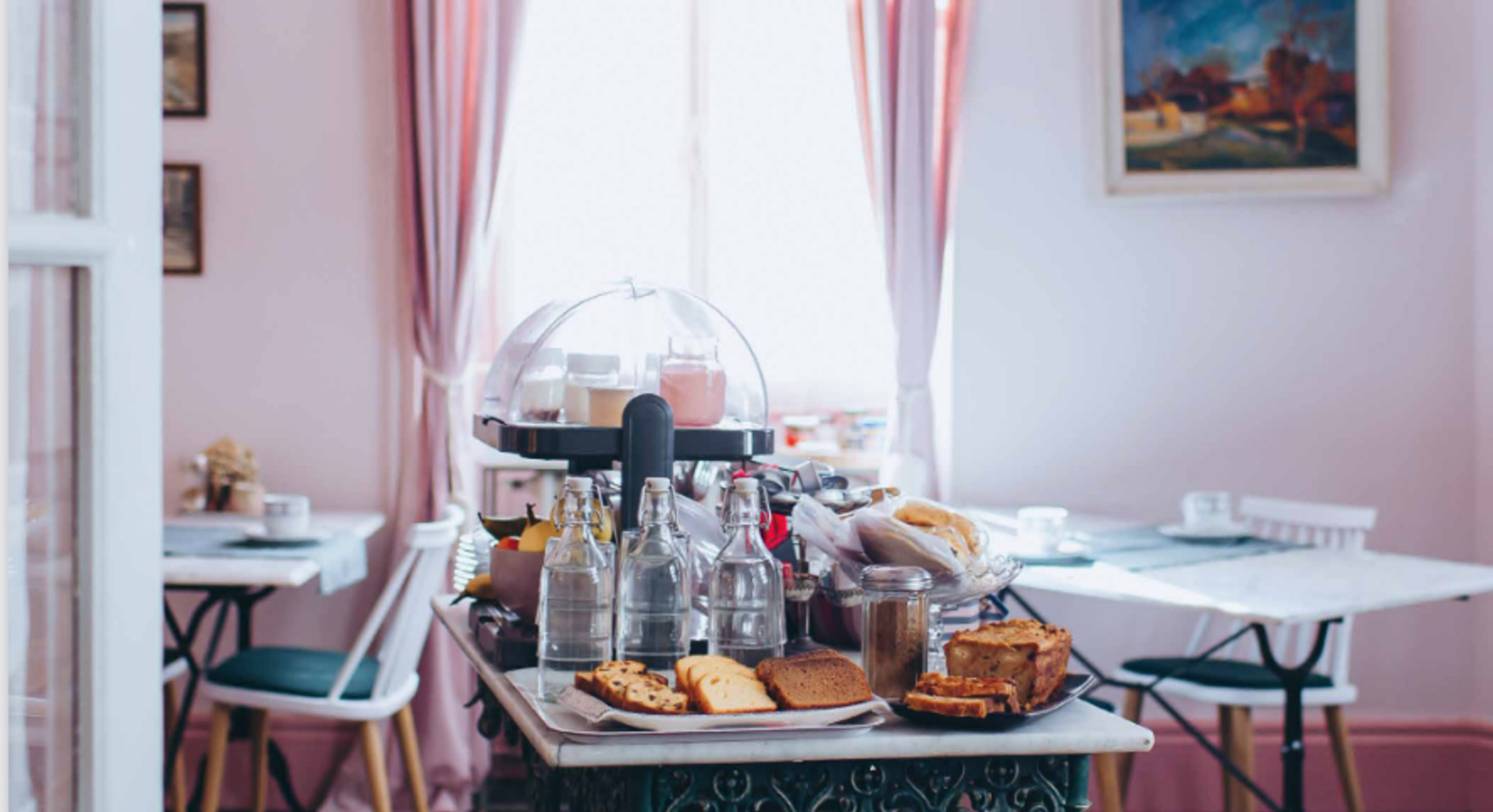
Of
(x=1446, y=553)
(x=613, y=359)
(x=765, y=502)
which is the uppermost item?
(x=613, y=359)

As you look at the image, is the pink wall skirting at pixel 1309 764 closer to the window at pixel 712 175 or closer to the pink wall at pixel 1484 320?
the pink wall at pixel 1484 320

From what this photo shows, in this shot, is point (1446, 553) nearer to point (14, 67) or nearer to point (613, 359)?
point (613, 359)

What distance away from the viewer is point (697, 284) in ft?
14.1

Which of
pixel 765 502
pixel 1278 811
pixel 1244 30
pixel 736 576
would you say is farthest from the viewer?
pixel 1244 30

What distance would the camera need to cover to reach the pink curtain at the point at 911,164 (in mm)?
4043

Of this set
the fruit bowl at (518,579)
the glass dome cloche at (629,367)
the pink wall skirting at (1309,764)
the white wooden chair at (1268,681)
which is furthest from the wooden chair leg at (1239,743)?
the fruit bowl at (518,579)

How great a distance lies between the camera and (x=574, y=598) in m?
1.70

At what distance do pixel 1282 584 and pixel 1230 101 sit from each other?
5.90 feet

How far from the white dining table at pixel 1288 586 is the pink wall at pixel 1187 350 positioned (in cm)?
95

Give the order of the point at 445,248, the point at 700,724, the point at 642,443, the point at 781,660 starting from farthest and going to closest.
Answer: the point at 445,248, the point at 642,443, the point at 781,660, the point at 700,724

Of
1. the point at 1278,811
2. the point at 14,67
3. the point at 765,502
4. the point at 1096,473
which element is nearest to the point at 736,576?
the point at 765,502

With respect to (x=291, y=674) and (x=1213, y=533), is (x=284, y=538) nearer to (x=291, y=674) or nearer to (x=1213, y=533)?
(x=291, y=674)

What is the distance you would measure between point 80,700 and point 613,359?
84 centimetres

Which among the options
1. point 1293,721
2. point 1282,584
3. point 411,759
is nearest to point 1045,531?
point 1282,584
